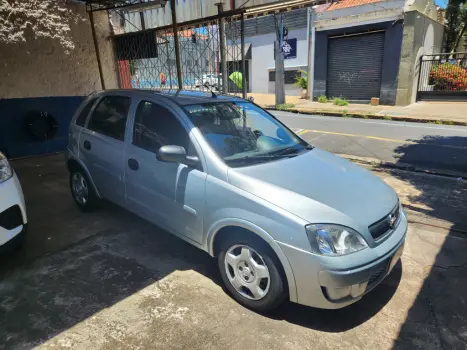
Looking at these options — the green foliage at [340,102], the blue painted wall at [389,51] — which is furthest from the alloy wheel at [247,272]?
the blue painted wall at [389,51]

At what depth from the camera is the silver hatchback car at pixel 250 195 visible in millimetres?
2320

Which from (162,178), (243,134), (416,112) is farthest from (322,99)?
(162,178)

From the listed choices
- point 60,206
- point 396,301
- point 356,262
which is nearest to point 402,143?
point 396,301

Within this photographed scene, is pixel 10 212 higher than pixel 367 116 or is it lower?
higher

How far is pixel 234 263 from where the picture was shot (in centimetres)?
271

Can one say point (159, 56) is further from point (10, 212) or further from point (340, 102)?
point (340, 102)

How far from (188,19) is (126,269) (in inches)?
236

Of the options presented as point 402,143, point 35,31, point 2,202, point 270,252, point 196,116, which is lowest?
point 402,143

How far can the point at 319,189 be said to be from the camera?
2617 millimetres

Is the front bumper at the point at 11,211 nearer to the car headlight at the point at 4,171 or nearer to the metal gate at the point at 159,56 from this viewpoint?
the car headlight at the point at 4,171

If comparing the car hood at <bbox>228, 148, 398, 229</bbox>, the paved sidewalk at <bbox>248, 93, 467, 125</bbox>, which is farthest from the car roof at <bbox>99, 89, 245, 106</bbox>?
the paved sidewalk at <bbox>248, 93, 467, 125</bbox>

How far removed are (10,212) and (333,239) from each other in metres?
2.82

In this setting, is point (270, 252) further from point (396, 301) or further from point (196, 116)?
point (196, 116)

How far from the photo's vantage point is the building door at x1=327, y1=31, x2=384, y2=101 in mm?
16250
